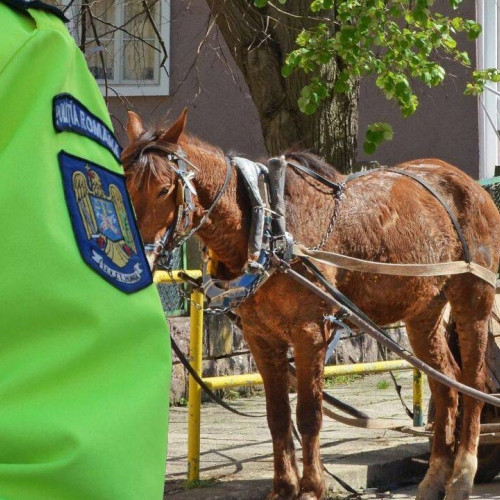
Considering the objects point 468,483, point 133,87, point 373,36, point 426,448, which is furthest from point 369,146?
point 133,87

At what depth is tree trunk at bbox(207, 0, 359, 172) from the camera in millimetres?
8680

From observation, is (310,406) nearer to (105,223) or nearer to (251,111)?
(105,223)

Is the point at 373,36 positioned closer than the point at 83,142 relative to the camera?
No

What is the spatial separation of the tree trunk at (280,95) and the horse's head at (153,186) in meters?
3.12

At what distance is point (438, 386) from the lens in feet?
23.5

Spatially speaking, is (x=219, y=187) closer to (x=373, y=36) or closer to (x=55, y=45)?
(x=373, y=36)

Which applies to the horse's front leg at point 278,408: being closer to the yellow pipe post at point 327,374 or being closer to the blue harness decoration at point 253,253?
the blue harness decoration at point 253,253

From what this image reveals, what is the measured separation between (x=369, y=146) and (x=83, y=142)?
7.38 meters

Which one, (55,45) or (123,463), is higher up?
(55,45)

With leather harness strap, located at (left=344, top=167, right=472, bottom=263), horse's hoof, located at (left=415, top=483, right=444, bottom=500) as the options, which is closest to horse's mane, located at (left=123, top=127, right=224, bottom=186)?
leather harness strap, located at (left=344, top=167, right=472, bottom=263)

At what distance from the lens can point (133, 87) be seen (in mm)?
15188

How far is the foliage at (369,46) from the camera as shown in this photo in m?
7.98

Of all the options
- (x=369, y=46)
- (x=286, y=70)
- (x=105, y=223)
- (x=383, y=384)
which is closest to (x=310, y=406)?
(x=286, y=70)

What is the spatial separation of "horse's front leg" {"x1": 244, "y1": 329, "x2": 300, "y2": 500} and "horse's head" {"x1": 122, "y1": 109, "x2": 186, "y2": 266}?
996 mm
